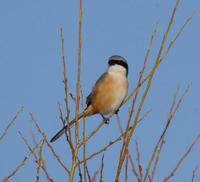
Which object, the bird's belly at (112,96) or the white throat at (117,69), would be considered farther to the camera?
the white throat at (117,69)

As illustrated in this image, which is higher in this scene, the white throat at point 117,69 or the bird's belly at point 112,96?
the white throat at point 117,69

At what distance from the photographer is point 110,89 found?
5184 mm

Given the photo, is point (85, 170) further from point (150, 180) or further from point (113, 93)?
point (113, 93)

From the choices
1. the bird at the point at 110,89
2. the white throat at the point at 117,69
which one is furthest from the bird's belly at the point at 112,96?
the white throat at the point at 117,69

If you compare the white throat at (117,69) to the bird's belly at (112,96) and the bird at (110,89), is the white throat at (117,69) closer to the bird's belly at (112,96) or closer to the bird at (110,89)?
the bird at (110,89)

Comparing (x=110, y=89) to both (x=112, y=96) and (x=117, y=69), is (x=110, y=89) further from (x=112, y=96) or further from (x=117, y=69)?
(x=117, y=69)

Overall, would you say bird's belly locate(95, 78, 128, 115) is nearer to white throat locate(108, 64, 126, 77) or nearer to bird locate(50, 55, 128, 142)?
bird locate(50, 55, 128, 142)

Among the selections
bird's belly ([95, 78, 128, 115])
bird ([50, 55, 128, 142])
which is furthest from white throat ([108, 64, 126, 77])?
bird's belly ([95, 78, 128, 115])

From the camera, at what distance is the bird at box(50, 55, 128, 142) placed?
202 inches

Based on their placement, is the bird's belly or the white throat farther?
the white throat

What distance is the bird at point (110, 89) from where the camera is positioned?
16.8ft

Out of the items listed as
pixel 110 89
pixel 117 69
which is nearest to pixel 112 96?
pixel 110 89

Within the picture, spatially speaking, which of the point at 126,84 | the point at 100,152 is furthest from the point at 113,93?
the point at 100,152

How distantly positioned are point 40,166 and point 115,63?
293 centimetres
